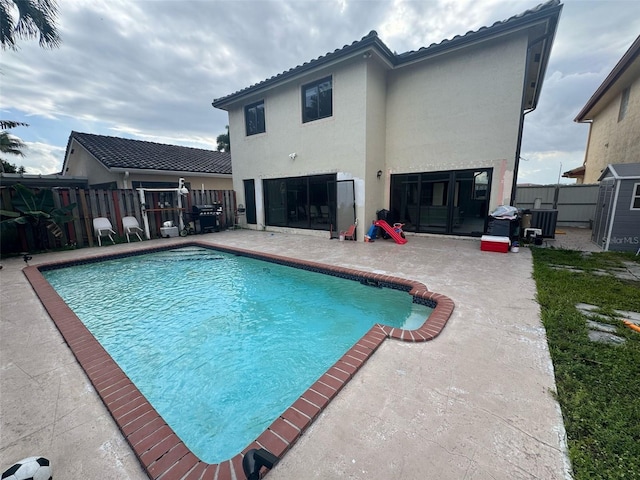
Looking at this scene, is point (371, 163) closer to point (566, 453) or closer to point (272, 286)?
point (272, 286)

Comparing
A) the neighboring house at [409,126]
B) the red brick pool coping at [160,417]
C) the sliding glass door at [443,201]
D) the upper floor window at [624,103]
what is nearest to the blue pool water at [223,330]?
the red brick pool coping at [160,417]

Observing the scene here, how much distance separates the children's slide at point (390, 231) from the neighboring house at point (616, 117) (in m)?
7.98

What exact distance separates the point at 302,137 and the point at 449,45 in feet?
17.0

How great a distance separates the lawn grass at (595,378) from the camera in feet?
4.84

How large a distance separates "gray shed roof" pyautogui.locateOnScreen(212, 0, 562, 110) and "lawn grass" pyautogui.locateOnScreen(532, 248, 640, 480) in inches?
246

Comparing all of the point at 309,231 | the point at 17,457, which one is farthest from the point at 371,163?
the point at 17,457

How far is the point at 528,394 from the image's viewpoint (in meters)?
2.01

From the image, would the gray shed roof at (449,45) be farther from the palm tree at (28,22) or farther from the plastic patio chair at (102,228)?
the plastic patio chair at (102,228)

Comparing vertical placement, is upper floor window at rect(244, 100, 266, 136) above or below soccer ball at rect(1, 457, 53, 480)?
above

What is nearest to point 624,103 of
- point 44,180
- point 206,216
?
point 206,216

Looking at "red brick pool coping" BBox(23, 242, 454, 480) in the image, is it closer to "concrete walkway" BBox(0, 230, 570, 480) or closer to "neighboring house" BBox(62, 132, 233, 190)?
"concrete walkway" BBox(0, 230, 570, 480)

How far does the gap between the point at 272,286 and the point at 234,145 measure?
9111mm

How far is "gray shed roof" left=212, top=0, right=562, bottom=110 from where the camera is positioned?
6109mm

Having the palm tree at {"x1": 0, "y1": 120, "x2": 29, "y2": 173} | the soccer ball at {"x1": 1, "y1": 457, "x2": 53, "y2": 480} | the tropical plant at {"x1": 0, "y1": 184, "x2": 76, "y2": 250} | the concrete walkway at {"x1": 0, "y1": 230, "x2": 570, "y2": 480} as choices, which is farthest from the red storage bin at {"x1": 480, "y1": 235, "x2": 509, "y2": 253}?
the palm tree at {"x1": 0, "y1": 120, "x2": 29, "y2": 173}
